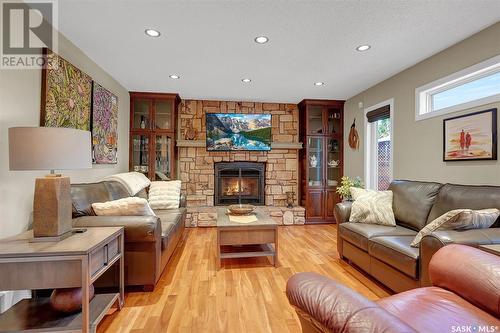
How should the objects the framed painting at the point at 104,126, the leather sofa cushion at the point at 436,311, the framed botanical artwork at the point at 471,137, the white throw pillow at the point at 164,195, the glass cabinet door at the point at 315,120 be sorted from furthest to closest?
1. the glass cabinet door at the point at 315,120
2. the white throw pillow at the point at 164,195
3. the framed painting at the point at 104,126
4. the framed botanical artwork at the point at 471,137
5. the leather sofa cushion at the point at 436,311

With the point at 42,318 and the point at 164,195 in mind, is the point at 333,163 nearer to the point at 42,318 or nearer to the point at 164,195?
the point at 164,195

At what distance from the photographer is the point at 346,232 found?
2.75 metres

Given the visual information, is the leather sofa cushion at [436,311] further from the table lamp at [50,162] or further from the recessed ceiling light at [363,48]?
the recessed ceiling light at [363,48]

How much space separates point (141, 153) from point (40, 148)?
127 inches

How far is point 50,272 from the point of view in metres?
1.38

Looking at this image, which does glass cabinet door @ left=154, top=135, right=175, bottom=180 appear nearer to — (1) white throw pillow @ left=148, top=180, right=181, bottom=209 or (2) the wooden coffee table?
(1) white throw pillow @ left=148, top=180, right=181, bottom=209

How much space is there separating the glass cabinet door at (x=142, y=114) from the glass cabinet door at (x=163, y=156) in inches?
12.9

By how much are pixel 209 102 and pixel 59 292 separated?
4.03 metres

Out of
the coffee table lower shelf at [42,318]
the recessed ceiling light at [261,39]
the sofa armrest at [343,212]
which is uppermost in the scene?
the recessed ceiling light at [261,39]

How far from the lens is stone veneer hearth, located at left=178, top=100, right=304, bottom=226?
4.87m

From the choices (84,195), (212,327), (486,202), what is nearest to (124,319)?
(212,327)

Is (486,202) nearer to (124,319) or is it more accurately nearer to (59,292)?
(124,319)

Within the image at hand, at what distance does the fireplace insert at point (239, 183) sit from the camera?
4.96 m

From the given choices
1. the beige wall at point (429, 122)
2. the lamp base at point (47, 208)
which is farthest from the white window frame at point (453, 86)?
the lamp base at point (47, 208)
